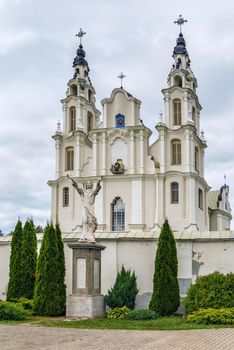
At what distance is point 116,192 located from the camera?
1554 inches

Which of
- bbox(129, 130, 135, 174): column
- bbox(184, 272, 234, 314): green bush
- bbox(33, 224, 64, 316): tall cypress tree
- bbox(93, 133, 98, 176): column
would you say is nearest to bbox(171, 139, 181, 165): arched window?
bbox(129, 130, 135, 174): column

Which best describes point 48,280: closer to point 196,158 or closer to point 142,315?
point 142,315

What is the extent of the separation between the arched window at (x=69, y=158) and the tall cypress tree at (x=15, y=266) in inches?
842

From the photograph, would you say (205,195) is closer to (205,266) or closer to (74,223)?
(74,223)

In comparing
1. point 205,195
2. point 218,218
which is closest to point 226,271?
point 205,195

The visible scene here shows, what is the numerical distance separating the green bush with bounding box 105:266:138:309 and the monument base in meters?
0.93

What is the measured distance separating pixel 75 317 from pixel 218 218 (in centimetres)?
3171

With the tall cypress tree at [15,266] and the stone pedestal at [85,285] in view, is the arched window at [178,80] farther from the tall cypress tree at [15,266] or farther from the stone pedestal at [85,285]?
the stone pedestal at [85,285]

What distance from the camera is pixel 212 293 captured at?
53.4 feet

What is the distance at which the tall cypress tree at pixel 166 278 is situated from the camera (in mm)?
17688

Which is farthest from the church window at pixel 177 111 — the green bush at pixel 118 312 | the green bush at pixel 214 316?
the green bush at pixel 214 316

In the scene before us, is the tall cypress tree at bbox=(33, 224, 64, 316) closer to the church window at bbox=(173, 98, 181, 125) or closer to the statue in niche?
the statue in niche

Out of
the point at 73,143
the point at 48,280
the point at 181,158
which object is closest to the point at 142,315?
the point at 48,280

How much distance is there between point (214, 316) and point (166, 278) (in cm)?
343
